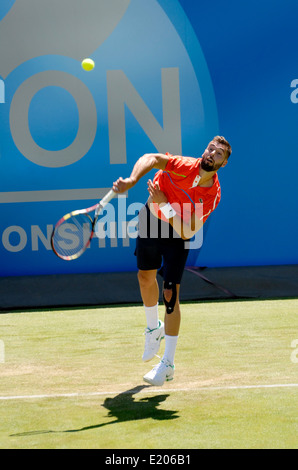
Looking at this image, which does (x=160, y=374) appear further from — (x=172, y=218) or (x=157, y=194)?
(x=157, y=194)

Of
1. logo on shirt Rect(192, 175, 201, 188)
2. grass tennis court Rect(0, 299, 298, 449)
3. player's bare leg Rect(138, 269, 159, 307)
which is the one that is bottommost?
grass tennis court Rect(0, 299, 298, 449)

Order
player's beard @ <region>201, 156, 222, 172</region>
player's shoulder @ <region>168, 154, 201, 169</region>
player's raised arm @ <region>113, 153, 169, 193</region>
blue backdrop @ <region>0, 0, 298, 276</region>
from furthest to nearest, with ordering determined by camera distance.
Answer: blue backdrop @ <region>0, 0, 298, 276</region> < player's shoulder @ <region>168, 154, 201, 169</region> < player's beard @ <region>201, 156, 222, 172</region> < player's raised arm @ <region>113, 153, 169, 193</region>

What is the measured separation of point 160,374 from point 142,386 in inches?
11.3

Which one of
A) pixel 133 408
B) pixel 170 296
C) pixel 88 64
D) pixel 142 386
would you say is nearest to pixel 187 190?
pixel 170 296

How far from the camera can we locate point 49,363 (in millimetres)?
4852

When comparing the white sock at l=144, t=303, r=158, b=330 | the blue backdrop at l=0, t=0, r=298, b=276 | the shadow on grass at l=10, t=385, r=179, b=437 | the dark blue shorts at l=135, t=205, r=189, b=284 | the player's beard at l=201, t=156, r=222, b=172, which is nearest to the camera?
the shadow on grass at l=10, t=385, r=179, b=437

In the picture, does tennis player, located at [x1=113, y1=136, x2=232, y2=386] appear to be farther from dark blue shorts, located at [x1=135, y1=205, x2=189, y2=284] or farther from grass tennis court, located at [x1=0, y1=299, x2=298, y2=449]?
grass tennis court, located at [x1=0, y1=299, x2=298, y2=449]

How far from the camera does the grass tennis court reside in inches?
125

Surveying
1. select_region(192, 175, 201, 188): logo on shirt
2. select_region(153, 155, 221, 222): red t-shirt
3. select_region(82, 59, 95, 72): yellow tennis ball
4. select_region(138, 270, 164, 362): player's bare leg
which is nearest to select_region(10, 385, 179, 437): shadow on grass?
select_region(138, 270, 164, 362): player's bare leg

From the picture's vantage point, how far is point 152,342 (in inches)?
177

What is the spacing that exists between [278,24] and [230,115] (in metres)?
1.28

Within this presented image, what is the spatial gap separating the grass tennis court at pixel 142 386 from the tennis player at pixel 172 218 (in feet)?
0.85
